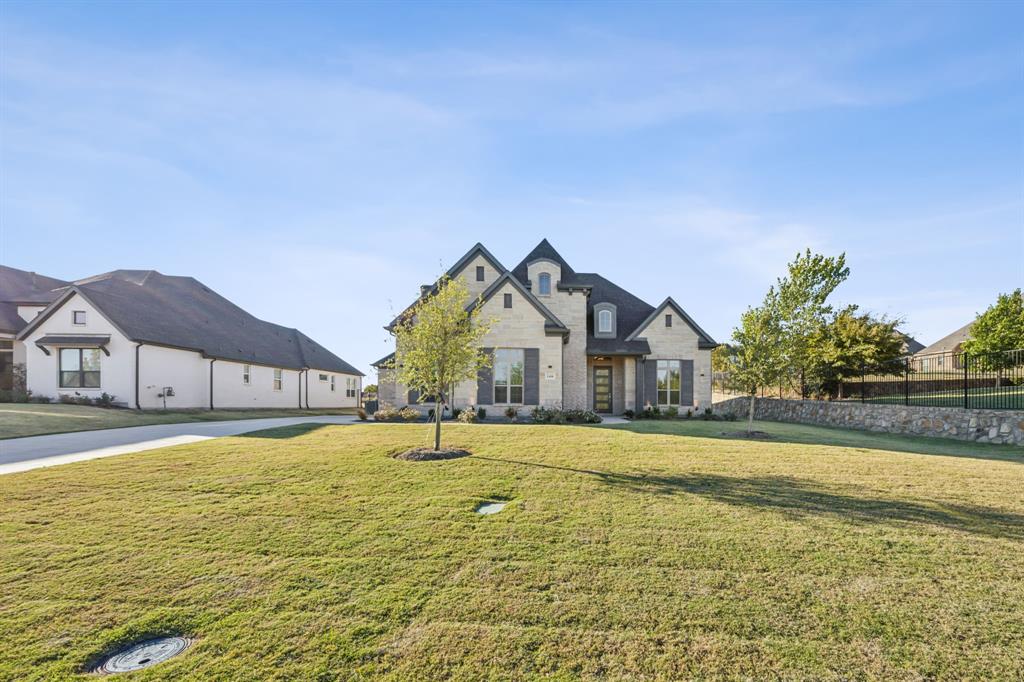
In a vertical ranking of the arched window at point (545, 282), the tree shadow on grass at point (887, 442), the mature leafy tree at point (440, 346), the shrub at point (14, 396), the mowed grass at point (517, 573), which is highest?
the arched window at point (545, 282)

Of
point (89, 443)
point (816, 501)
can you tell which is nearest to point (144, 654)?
point (816, 501)

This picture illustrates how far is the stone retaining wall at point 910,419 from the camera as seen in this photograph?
555 inches

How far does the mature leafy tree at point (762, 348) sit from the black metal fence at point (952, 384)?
5.28 metres

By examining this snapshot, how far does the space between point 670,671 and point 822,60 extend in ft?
43.2

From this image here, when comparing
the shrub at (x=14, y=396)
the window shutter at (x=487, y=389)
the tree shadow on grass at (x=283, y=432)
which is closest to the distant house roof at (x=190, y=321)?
the shrub at (x=14, y=396)

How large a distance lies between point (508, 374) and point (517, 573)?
52.7 ft

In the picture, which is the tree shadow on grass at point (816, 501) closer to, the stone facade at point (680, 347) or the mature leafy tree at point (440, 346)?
the mature leafy tree at point (440, 346)

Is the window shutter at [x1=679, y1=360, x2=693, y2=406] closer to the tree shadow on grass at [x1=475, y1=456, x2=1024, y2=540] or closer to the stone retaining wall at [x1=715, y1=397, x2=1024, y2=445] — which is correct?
the stone retaining wall at [x1=715, y1=397, x2=1024, y2=445]

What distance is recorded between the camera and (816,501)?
700 cm

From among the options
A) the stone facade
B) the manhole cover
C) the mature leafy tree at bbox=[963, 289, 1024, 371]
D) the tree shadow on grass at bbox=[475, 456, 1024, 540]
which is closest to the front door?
the stone facade

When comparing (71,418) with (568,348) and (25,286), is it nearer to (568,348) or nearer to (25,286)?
(568,348)

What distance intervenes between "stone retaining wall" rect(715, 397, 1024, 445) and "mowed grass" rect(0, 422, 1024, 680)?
8.15 meters

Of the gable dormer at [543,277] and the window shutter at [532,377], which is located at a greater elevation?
the gable dormer at [543,277]

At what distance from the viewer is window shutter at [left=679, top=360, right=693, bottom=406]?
23375mm
